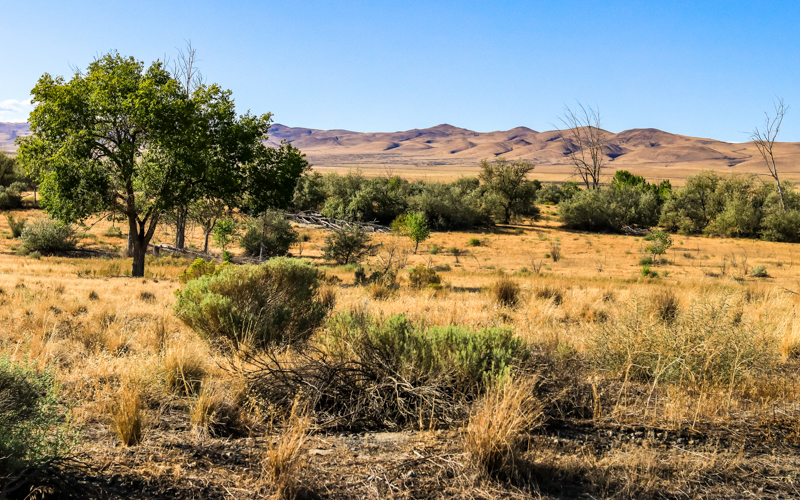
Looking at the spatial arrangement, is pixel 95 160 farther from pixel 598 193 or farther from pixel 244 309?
pixel 598 193

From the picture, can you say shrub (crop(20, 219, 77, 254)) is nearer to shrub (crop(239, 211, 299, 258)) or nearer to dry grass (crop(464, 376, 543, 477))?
shrub (crop(239, 211, 299, 258))

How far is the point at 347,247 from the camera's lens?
2916 centimetres

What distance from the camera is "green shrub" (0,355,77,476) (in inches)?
105

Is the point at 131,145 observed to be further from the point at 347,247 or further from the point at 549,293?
the point at 347,247

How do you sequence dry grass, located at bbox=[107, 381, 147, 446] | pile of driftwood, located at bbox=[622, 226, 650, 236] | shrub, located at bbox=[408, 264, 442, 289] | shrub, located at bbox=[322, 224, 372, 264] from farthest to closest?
pile of driftwood, located at bbox=[622, 226, 650, 236], shrub, located at bbox=[322, 224, 372, 264], shrub, located at bbox=[408, 264, 442, 289], dry grass, located at bbox=[107, 381, 147, 446]

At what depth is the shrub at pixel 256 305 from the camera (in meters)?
6.50

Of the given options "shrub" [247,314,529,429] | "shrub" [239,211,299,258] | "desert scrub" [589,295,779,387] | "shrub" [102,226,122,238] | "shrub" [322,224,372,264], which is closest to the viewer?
"shrub" [247,314,529,429]

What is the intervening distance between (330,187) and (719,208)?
38740 millimetres

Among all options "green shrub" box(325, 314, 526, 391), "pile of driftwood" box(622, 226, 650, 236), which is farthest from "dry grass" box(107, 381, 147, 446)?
"pile of driftwood" box(622, 226, 650, 236)

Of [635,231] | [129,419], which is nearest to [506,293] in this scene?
[129,419]

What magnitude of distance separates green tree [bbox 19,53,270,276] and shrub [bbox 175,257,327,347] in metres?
9.95

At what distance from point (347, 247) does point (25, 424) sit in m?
26.2

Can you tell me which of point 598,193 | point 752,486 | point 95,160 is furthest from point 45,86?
point 598,193

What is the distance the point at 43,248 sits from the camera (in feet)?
83.7
